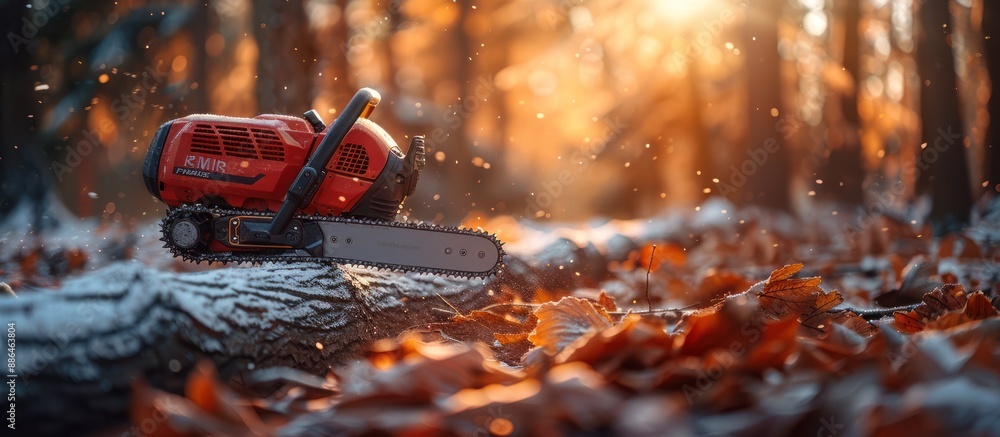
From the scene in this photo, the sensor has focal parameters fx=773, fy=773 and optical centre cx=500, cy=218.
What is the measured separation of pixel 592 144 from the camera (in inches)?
1034

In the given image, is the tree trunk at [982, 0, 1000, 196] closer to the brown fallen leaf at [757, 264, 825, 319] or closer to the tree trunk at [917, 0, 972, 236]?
the tree trunk at [917, 0, 972, 236]

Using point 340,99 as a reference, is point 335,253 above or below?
above

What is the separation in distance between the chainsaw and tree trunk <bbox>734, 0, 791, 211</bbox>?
905 centimetres

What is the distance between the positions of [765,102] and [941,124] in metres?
2.73

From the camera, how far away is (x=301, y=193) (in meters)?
4.22

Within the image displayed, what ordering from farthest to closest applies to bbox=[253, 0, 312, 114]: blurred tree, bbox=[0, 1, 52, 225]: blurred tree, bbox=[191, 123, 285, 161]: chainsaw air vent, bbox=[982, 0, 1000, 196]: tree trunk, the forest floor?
bbox=[0, 1, 52, 225]: blurred tree
bbox=[253, 0, 312, 114]: blurred tree
bbox=[982, 0, 1000, 196]: tree trunk
bbox=[191, 123, 285, 161]: chainsaw air vent
the forest floor

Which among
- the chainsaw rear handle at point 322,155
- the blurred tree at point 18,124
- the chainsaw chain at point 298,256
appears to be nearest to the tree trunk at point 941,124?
the chainsaw chain at point 298,256

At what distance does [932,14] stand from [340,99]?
9915 millimetres

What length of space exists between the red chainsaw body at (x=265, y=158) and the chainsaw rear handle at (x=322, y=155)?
A: 0.34 ft

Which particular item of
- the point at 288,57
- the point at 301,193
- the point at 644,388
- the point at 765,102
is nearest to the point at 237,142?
the point at 301,193

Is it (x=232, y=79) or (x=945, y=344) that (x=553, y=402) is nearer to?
(x=945, y=344)

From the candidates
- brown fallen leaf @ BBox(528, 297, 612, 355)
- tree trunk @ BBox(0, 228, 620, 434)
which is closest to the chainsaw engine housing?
tree trunk @ BBox(0, 228, 620, 434)

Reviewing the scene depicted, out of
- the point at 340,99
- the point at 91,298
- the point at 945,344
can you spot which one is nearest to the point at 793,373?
the point at 945,344

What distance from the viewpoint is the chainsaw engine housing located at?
14.2 ft
